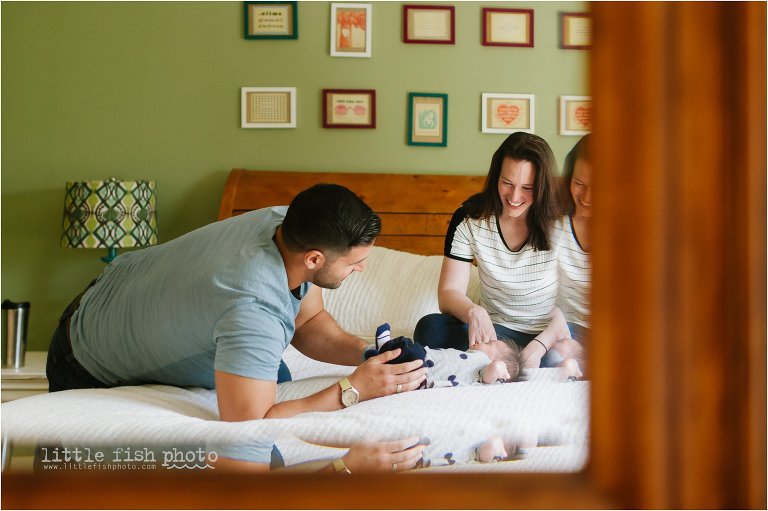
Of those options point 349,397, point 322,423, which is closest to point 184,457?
point 322,423

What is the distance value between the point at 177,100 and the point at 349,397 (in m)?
0.97

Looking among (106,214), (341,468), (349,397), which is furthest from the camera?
(106,214)

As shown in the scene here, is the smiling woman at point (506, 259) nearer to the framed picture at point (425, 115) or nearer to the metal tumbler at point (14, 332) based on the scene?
the framed picture at point (425, 115)

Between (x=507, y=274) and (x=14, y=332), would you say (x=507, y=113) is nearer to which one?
(x=507, y=274)

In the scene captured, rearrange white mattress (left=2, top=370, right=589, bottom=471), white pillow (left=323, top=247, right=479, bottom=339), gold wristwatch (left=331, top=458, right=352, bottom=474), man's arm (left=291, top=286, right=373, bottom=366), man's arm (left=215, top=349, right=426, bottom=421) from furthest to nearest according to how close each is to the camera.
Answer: white pillow (left=323, top=247, right=479, bottom=339) → man's arm (left=291, top=286, right=373, bottom=366) → man's arm (left=215, top=349, right=426, bottom=421) → white mattress (left=2, top=370, right=589, bottom=471) → gold wristwatch (left=331, top=458, right=352, bottom=474)

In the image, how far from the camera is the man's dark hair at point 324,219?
25.2 inches

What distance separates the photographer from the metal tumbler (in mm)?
1129

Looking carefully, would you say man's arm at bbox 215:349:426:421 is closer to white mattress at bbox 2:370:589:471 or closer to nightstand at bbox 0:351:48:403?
white mattress at bbox 2:370:589:471

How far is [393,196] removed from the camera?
130 centimetres

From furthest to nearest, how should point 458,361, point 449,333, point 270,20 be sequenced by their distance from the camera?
point 270,20
point 449,333
point 458,361

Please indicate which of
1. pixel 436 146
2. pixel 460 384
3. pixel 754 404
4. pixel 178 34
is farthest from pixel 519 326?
pixel 178 34

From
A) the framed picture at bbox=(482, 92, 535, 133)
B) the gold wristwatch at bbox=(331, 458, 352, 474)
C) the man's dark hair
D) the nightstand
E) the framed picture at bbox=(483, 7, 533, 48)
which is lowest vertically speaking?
the nightstand

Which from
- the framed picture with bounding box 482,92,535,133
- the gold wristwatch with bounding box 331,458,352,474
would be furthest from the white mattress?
the framed picture with bounding box 482,92,535,133

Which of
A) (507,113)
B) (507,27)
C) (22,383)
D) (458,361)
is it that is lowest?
(22,383)
